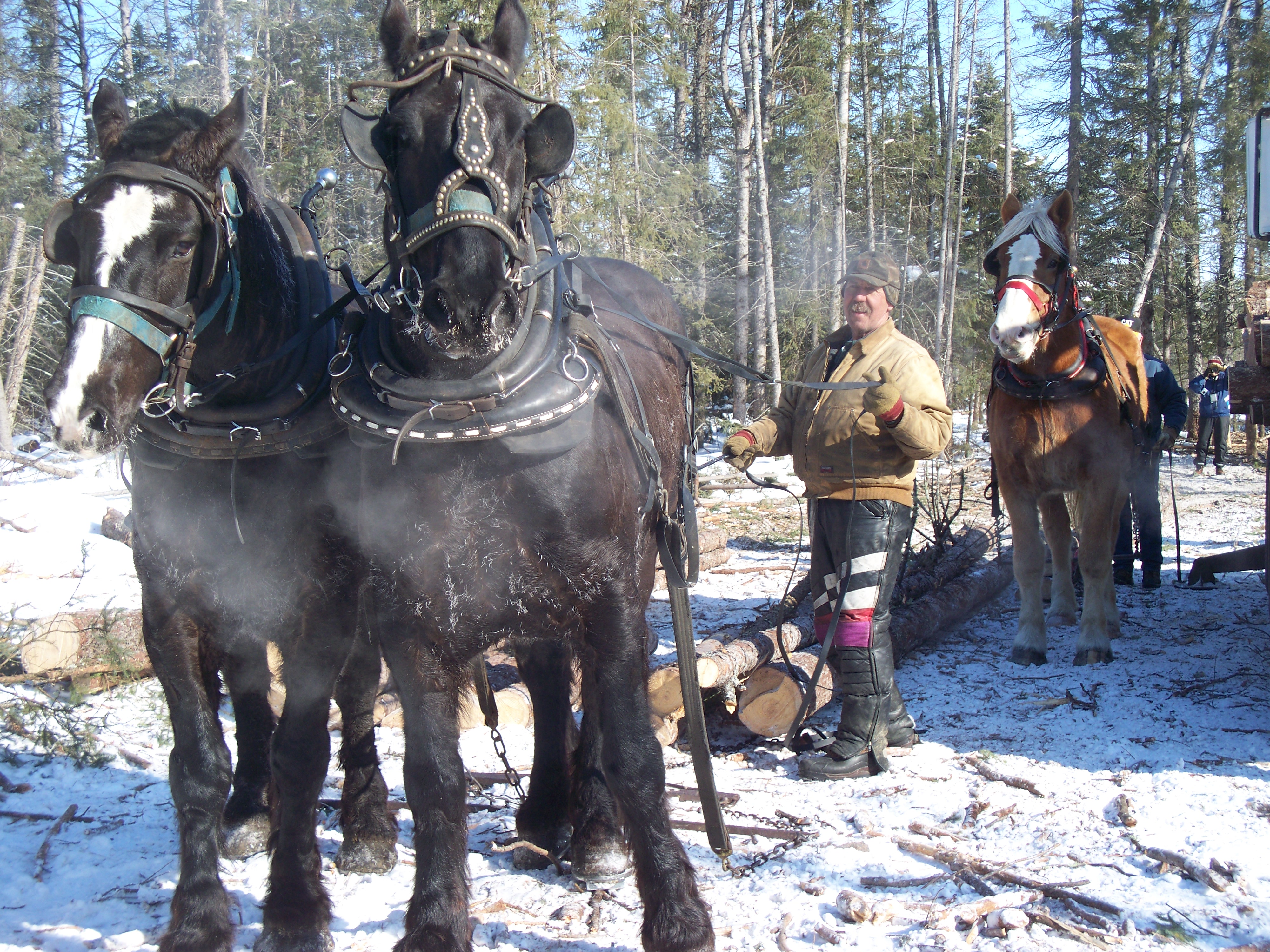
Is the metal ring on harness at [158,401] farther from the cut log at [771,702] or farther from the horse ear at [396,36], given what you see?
the cut log at [771,702]

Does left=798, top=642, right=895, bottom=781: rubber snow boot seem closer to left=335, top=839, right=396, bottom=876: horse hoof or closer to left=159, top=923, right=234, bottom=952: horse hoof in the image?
left=335, top=839, right=396, bottom=876: horse hoof

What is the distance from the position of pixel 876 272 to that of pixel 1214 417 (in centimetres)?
1502

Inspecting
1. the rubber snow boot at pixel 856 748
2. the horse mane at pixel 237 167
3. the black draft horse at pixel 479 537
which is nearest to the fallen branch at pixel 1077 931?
the black draft horse at pixel 479 537

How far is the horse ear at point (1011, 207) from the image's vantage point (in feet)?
18.7

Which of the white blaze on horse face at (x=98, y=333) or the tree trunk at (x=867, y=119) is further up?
the tree trunk at (x=867, y=119)

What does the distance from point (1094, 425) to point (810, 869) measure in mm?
3639

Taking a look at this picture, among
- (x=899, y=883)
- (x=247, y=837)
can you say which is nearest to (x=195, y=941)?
(x=247, y=837)

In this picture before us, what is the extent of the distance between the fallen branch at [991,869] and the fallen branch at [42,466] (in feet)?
26.5

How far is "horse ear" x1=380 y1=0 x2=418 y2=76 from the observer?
90.7 inches

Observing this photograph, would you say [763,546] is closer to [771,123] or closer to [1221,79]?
[771,123]

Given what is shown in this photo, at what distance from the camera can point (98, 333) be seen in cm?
229

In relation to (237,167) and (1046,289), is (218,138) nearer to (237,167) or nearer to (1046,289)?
(237,167)

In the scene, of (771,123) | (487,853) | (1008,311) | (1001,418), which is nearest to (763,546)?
(1001,418)

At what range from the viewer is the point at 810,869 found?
3.10m
